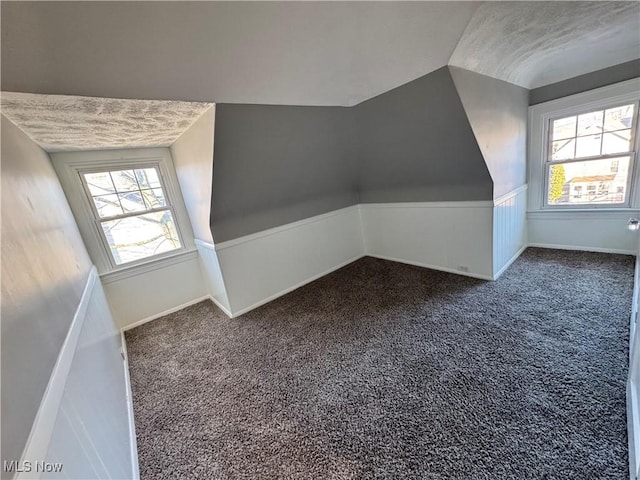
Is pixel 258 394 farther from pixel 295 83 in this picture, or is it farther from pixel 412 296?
pixel 295 83

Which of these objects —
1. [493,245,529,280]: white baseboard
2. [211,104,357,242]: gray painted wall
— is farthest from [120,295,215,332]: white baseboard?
[493,245,529,280]: white baseboard

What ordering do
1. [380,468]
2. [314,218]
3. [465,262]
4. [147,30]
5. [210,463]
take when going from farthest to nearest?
[314,218] < [465,262] < [210,463] < [380,468] < [147,30]

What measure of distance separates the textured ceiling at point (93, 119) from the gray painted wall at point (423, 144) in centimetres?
167

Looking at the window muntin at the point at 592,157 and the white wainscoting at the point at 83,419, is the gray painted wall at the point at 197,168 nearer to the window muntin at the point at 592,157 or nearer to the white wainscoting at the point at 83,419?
the white wainscoting at the point at 83,419

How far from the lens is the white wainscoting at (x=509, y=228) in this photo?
113 inches

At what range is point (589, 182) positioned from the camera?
3.09 m

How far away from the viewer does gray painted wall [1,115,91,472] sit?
594 mm

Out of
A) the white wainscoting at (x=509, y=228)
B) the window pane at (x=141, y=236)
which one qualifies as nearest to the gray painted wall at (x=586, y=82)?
the white wainscoting at (x=509, y=228)

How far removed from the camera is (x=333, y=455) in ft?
4.59

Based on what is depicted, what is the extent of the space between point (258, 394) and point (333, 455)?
0.71 meters

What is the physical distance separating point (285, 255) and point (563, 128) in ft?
12.4

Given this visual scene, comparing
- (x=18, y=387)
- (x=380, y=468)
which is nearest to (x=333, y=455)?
(x=380, y=468)

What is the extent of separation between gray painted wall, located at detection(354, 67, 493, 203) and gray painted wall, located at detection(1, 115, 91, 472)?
258cm

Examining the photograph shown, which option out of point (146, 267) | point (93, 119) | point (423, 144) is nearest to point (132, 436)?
point (146, 267)
